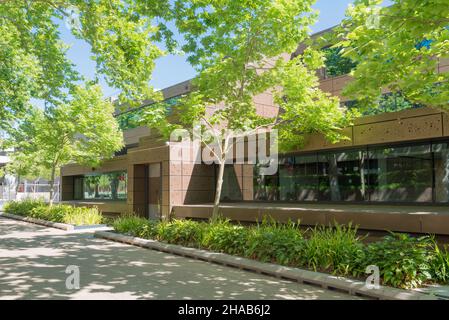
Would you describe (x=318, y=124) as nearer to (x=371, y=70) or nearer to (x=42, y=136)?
(x=371, y=70)

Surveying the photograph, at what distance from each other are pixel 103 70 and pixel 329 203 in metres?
10.3

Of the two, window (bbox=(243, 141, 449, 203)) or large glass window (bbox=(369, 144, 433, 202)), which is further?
large glass window (bbox=(369, 144, 433, 202))

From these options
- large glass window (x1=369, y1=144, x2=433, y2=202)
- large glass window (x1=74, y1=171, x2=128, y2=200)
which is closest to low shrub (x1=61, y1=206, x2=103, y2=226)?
large glass window (x1=74, y1=171, x2=128, y2=200)

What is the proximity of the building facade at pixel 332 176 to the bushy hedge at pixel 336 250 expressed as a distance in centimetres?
214

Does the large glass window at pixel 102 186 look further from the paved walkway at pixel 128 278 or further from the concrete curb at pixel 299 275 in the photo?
the concrete curb at pixel 299 275

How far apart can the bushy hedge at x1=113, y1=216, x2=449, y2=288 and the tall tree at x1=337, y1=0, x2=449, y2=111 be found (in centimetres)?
360

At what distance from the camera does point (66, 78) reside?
1611cm

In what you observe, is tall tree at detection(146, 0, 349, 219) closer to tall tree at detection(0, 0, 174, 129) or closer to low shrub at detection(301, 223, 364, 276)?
tall tree at detection(0, 0, 174, 129)

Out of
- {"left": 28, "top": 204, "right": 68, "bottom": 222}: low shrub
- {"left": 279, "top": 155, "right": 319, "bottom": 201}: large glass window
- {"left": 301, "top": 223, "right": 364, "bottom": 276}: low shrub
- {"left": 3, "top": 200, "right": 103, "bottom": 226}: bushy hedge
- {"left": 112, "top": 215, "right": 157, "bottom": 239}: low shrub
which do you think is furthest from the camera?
{"left": 28, "top": 204, "right": 68, "bottom": 222}: low shrub

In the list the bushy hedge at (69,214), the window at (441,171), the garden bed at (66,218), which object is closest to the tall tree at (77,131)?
the bushy hedge at (69,214)

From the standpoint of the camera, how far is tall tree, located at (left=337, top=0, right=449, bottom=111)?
21.7 ft

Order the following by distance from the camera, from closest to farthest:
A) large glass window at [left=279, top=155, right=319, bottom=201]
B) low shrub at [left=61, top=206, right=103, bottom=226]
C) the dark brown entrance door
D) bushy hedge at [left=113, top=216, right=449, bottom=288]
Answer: bushy hedge at [left=113, top=216, right=449, bottom=288] < large glass window at [left=279, top=155, right=319, bottom=201] < the dark brown entrance door < low shrub at [left=61, top=206, right=103, bottom=226]

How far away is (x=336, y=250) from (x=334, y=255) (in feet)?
0.49
